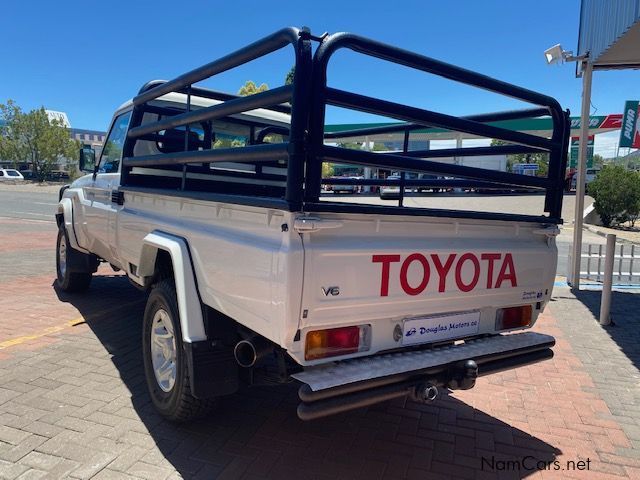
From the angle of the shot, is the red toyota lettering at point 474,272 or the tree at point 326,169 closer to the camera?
the red toyota lettering at point 474,272

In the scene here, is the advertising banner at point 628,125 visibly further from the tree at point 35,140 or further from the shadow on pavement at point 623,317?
the tree at point 35,140

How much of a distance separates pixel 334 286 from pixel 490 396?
2.25 metres

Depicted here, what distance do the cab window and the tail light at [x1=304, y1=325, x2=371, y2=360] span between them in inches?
114

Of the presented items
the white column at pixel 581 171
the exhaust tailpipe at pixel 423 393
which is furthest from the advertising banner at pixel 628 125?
the exhaust tailpipe at pixel 423 393

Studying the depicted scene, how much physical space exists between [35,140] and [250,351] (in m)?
56.3

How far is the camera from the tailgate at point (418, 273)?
238 centimetres

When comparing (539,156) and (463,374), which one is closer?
(463,374)

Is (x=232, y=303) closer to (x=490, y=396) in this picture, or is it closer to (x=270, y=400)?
(x=270, y=400)

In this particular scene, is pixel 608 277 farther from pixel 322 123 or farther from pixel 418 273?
pixel 322 123

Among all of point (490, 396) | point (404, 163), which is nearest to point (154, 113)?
point (404, 163)

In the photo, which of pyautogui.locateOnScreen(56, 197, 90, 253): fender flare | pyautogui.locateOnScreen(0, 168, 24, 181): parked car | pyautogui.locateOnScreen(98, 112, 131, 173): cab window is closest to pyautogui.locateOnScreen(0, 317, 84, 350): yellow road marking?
pyautogui.locateOnScreen(56, 197, 90, 253): fender flare

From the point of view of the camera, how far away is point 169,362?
129 inches

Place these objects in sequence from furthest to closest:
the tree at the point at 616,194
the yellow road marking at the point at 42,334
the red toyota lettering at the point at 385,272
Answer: the tree at the point at 616,194 < the yellow road marking at the point at 42,334 < the red toyota lettering at the point at 385,272

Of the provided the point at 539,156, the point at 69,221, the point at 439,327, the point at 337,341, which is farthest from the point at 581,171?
the point at 539,156
